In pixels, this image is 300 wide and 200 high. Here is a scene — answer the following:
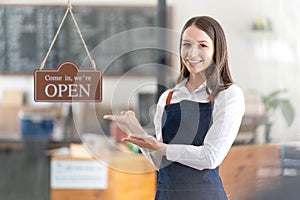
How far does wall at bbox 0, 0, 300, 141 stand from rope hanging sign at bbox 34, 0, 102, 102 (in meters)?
0.13

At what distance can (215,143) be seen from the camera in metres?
1.17

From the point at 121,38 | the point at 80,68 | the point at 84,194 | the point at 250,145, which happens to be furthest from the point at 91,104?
the point at 84,194

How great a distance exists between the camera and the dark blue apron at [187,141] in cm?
118

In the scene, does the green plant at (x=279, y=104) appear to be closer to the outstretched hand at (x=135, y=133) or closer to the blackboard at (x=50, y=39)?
the blackboard at (x=50, y=39)

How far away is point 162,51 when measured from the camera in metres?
1.32

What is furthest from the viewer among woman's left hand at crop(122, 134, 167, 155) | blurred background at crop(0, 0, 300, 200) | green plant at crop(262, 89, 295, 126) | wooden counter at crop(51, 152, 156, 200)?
wooden counter at crop(51, 152, 156, 200)

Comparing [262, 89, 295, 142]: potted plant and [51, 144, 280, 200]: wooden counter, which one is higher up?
[262, 89, 295, 142]: potted plant

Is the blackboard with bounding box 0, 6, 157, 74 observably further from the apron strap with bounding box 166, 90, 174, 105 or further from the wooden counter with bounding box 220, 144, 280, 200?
the wooden counter with bounding box 220, 144, 280, 200

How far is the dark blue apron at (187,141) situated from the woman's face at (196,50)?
0.07m

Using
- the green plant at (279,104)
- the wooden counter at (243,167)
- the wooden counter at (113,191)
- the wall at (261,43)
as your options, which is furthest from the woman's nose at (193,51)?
the wooden counter at (113,191)

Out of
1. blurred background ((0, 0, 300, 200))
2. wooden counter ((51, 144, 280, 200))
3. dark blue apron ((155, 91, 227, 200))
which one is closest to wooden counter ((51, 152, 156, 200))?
blurred background ((0, 0, 300, 200))

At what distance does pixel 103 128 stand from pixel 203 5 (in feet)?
1.04

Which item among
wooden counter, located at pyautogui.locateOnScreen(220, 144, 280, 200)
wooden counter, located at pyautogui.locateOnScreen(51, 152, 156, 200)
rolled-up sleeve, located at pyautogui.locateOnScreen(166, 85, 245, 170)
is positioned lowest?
wooden counter, located at pyautogui.locateOnScreen(51, 152, 156, 200)

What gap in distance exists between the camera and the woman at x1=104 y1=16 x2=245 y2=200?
1.17 m
